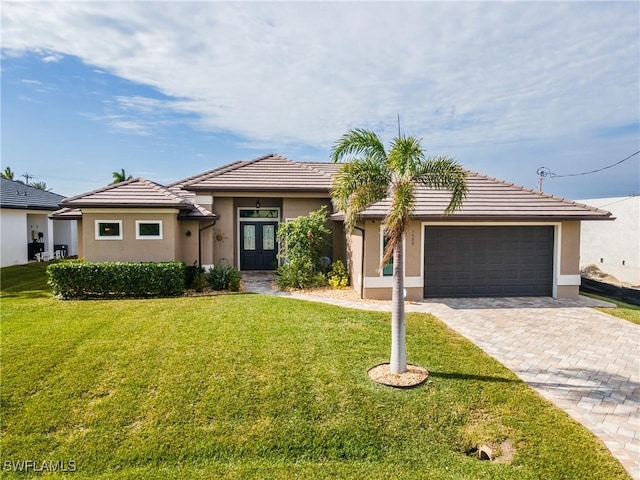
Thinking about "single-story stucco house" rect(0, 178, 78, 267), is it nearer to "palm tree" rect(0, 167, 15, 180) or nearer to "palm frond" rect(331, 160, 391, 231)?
"palm frond" rect(331, 160, 391, 231)

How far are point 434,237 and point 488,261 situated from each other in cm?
224

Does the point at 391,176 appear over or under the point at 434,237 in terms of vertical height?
over

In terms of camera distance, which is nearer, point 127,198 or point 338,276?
point 127,198

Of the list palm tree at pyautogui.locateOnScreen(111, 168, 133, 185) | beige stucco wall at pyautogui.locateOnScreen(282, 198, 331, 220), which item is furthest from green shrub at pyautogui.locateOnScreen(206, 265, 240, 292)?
palm tree at pyautogui.locateOnScreen(111, 168, 133, 185)

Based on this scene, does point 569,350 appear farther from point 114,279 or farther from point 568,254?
point 114,279

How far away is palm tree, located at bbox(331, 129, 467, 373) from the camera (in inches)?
260

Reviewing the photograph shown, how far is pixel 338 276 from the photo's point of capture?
15.1 metres

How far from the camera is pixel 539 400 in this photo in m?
6.04

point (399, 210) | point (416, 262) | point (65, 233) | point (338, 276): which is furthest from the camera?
point (65, 233)

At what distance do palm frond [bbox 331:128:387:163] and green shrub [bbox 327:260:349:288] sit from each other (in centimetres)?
854

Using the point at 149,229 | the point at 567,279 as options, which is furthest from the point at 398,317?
the point at 149,229

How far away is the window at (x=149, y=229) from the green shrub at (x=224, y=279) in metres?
2.49

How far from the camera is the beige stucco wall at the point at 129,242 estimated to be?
1398cm
